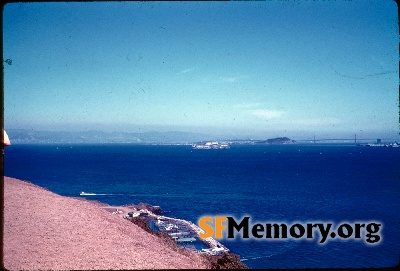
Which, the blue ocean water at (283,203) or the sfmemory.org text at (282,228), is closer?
the sfmemory.org text at (282,228)

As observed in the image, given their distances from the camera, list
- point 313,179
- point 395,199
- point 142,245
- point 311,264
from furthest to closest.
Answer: point 313,179
point 395,199
point 311,264
point 142,245

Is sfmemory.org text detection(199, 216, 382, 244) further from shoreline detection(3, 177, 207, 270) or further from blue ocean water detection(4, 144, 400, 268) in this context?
blue ocean water detection(4, 144, 400, 268)

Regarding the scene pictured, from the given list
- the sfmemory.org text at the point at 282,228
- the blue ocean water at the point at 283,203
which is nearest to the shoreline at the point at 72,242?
the sfmemory.org text at the point at 282,228

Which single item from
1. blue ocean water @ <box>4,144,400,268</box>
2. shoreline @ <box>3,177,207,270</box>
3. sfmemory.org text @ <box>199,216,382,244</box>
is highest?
sfmemory.org text @ <box>199,216,382,244</box>

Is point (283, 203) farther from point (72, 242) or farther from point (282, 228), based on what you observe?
point (72, 242)

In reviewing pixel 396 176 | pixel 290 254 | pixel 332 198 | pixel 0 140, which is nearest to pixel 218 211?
pixel 290 254

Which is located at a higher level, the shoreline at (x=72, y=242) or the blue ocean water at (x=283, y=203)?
the shoreline at (x=72, y=242)

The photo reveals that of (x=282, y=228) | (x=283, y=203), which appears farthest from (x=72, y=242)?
(x=283, y=203)

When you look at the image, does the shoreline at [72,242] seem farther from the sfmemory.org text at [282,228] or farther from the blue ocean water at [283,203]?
the blue ocean water at [283,203]

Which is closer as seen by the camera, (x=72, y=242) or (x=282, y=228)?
(x=282, y=228)

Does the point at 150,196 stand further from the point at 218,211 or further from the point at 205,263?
the point at 205,263

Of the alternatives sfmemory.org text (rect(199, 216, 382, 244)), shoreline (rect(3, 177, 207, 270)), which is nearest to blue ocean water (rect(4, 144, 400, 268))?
shoreline (rect(3, 177, 207, 270))
